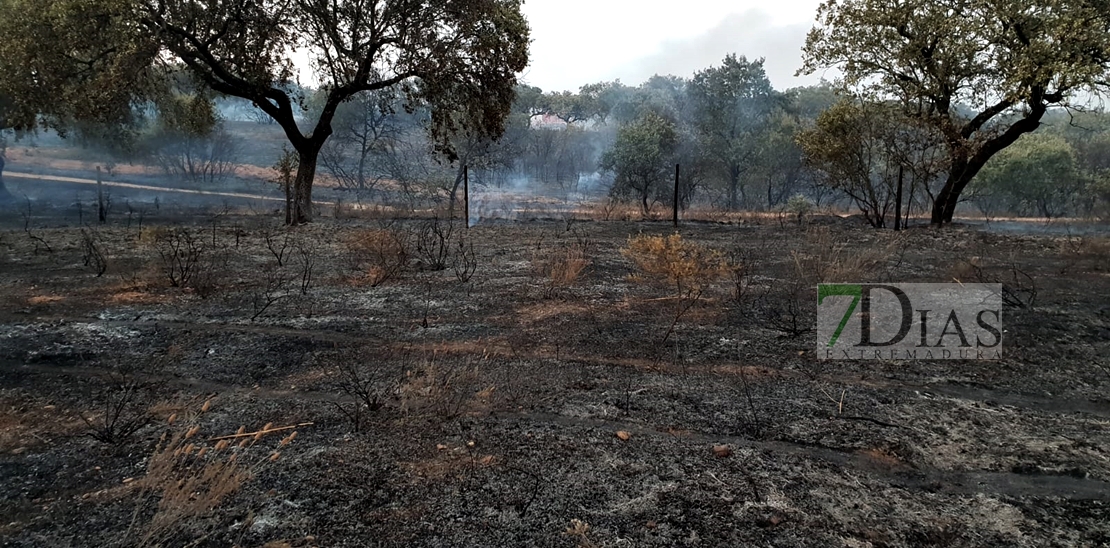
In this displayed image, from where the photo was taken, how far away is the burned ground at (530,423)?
231cm

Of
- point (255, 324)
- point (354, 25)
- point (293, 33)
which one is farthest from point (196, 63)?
point (255, 324)

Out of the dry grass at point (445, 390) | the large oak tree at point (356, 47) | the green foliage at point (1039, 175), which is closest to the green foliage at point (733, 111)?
the green foliage at point (1039, 175)

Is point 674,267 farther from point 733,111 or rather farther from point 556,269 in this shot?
point 733,111

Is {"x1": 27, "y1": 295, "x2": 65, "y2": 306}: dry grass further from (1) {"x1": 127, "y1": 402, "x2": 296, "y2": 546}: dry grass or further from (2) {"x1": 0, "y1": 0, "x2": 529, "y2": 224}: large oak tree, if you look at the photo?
(2) {"x1": 0, "y1": 0, "x2": 529, "y2": 224}: large oak tree

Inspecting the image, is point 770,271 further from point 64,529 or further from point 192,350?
point 64,529

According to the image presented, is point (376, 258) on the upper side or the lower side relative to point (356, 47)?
lower

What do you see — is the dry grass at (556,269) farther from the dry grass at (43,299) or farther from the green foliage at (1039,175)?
the green foliage at (1039,175)

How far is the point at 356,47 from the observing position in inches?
540

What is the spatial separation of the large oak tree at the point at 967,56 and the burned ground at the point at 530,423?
26.7 ft

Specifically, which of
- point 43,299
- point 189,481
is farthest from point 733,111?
point 189,481

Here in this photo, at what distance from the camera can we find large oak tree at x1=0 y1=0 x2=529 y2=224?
12.8m

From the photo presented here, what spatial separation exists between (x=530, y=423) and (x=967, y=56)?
1568 centimetres

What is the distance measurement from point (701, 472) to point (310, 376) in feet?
9.15

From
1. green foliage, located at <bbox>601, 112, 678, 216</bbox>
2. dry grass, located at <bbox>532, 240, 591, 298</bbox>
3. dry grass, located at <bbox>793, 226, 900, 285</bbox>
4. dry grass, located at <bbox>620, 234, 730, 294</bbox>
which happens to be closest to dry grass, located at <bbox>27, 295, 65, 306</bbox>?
dry grass, located at <bbox>532, 240, 591, 298</bbox>
